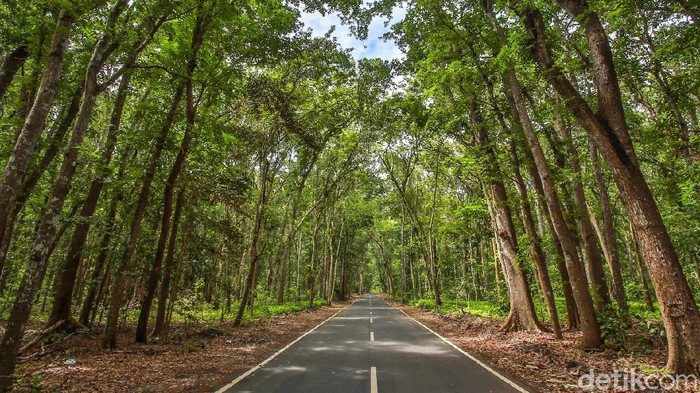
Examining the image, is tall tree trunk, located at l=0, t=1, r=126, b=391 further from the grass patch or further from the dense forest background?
the grass patch

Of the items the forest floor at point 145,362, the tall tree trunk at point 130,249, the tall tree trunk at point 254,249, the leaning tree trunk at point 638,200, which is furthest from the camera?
the tall tree trunk at point 254,249

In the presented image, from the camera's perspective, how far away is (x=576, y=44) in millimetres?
11266

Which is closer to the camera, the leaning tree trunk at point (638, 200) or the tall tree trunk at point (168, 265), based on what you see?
the leaning tree trunk at point (638, 200)

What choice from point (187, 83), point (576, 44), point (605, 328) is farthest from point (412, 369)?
point (576, 44)

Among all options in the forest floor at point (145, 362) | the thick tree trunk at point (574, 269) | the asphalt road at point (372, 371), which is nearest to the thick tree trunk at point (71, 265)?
the forest floor at point (145, 362)

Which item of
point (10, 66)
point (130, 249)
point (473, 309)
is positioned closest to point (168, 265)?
point (130, 249)

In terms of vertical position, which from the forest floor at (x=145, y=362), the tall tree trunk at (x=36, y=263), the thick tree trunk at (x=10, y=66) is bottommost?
the forest floor at (x=145, y=362)

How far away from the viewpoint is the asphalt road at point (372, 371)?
21.9 ft

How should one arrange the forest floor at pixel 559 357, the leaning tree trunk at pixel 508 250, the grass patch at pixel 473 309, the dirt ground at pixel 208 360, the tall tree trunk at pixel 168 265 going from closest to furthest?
the dirt ground at pixel 208 360, the forest floor at pixel 559 357, the tall tree trunk at pixel 168 265, the leaning tree trunk at pixel 508 250, the grass patch at pixel 473 309

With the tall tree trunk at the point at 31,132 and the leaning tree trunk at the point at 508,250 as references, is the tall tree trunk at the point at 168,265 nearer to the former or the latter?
the tall tree trunk at the point at 31,132

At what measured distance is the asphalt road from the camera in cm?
668

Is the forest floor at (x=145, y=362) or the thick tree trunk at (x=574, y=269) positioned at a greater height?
the thick tree trunk at (x=574, y=269)

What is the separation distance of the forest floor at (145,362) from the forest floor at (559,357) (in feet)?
20.3

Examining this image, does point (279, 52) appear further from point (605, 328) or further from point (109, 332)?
point (605, 328)
